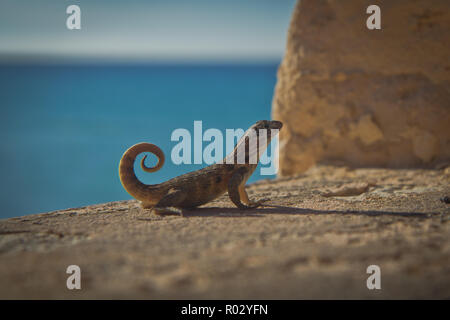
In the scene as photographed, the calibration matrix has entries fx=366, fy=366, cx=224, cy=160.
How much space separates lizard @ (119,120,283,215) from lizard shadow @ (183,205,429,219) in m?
0.13

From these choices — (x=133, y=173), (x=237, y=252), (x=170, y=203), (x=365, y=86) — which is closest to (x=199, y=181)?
(x=170, y=203)

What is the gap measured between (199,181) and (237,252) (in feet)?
6.44

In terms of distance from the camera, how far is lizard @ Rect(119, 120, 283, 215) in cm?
483

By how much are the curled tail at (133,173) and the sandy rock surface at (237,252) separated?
0.27 meters

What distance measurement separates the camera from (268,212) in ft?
15.2

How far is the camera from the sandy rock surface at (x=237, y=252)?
2488 mm

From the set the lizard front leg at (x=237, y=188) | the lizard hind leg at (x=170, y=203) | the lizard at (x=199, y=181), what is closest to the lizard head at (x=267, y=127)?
the lizard at (x=199, y=181)

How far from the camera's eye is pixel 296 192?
20.0 feet

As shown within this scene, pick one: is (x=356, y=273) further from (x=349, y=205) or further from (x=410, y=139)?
(x=410, y=139)

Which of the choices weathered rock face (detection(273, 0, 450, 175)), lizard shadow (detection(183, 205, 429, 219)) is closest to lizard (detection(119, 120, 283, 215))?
lizard shadow (detection(183, 205, 429, 219))

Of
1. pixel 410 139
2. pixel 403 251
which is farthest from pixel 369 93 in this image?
pixel 403 251

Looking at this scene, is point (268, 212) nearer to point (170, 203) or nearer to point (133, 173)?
point (170, 203)
